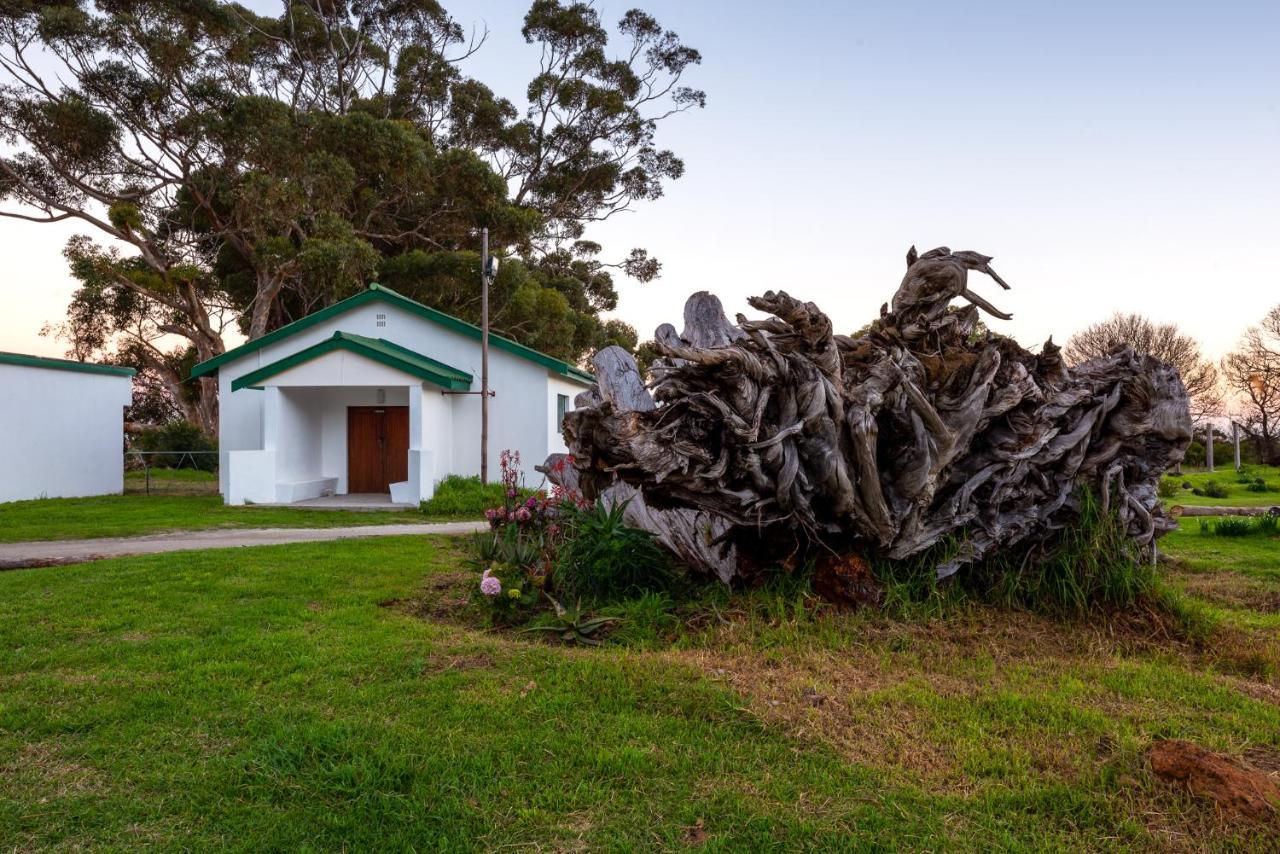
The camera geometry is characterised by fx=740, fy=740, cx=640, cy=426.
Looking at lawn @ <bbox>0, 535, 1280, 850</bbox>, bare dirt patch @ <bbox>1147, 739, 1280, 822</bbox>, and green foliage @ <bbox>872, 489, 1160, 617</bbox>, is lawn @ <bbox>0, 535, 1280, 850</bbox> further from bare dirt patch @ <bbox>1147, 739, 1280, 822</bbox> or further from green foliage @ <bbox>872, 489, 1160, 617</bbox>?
green foliage @ <bbox>872, 489, 1160, 617</bbox>

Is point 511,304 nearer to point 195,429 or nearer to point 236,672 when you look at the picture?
point 195,429

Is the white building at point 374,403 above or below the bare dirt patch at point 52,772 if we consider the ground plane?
above

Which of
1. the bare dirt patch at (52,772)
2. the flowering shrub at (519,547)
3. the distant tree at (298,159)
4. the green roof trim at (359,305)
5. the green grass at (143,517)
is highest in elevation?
the distant tree at (298,159)

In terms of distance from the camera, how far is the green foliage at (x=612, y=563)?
5770 mm

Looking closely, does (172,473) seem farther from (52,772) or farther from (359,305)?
(52,772)

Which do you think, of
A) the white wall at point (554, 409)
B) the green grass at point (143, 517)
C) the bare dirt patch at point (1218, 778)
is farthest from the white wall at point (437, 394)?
the bare dirt patch at point (1218, 778)

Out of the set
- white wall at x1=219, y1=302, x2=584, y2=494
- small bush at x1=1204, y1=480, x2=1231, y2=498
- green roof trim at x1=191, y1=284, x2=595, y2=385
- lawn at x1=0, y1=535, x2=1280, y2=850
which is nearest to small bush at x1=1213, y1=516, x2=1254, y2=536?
lawn at x1=0, y1=535, x2=1280, y2=850

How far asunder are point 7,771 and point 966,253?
6559 mm

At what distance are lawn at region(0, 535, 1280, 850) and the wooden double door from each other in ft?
38.7

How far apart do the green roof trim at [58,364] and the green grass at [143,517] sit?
2.97 metres

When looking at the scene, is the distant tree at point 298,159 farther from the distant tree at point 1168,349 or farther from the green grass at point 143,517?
the distant tree at point 1168,349

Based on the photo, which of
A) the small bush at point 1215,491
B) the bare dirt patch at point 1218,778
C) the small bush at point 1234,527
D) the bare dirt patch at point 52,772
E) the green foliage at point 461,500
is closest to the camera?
the bare dirt patch at point 1218,778

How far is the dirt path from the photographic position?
29.0 ft

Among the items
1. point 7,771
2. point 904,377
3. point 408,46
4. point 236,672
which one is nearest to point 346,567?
point 236,672
